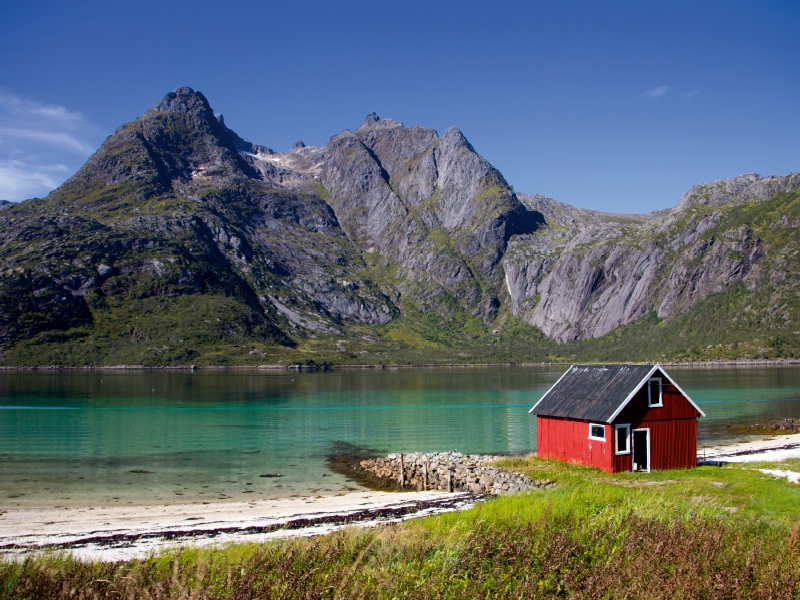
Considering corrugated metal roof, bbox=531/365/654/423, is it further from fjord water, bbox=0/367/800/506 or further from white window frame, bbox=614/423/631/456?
fjord water, bbox=0/367/800/506

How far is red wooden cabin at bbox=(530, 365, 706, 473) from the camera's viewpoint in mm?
32344

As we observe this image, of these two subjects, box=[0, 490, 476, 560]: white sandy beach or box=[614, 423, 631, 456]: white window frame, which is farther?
box=[614, 423, 631, 456]: white window frame

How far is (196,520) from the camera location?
3019 centimetres

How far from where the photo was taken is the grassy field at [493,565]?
397 inches

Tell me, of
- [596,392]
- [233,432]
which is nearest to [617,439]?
[596,392]

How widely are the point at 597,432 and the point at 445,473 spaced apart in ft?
37.0

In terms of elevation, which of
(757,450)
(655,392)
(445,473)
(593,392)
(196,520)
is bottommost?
(757,450)

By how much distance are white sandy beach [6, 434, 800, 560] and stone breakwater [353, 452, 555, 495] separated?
175 centimetres

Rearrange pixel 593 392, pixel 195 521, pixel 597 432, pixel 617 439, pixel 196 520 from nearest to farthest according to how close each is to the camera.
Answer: pixel 195 521, pixel 196 520, pixel 617 439, pixel 597 432, pixel 593 392

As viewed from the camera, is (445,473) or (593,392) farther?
(445,473)

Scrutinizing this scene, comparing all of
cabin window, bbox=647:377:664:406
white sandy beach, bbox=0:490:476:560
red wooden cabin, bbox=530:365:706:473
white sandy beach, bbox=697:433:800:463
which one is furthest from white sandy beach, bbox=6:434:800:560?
white sandy beach, bbox=697:433:800:463

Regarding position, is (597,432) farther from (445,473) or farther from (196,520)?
(196,520)

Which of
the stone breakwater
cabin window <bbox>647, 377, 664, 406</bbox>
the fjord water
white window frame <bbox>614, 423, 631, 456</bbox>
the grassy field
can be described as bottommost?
the fjord water

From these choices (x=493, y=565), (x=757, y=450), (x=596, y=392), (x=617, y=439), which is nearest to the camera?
(x=493, y=565)
